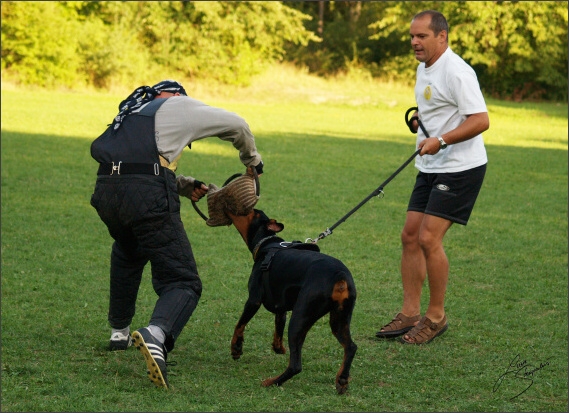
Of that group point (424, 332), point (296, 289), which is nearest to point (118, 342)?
point (296, 289)

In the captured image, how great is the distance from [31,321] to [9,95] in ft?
73.7

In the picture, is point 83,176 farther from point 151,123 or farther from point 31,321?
Answer: point 151,123

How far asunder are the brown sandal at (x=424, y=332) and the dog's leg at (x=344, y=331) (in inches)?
49.9

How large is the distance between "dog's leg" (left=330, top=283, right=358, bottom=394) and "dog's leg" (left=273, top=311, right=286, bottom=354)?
2.01ft

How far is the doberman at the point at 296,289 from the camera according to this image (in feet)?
14.1

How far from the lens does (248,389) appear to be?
4.47 meters

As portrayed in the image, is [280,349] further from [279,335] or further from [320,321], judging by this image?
[320,321]

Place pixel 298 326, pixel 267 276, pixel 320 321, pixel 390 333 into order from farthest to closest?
pixel 320 321
pixel 390 333
pixel 267 276
pixel 298 326

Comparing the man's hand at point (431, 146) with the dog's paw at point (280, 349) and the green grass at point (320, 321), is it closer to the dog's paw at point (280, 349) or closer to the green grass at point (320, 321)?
the green grass at point (320, 321)

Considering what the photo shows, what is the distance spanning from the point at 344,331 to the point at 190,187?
4.49ft

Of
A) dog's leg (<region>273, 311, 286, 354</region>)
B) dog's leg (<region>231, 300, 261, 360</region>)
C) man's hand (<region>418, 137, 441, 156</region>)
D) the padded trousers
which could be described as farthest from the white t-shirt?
the padded trousers

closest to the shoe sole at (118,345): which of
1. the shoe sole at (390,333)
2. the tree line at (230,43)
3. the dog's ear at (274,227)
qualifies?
the dog's ear at (274,227)

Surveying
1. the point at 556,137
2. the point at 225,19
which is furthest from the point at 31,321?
the point at 225,19

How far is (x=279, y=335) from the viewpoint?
506cm
